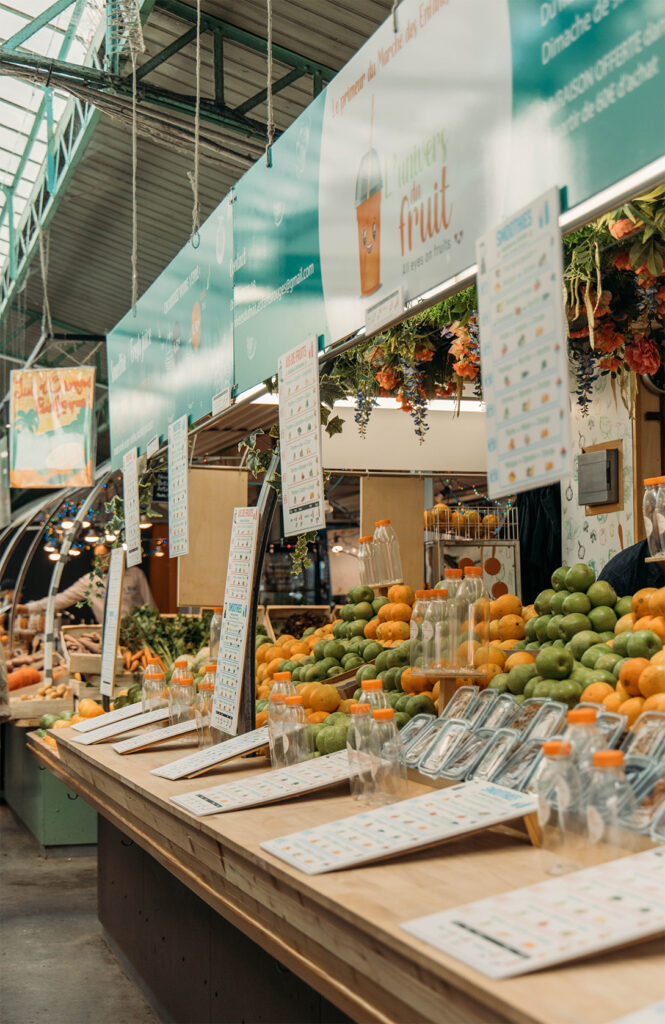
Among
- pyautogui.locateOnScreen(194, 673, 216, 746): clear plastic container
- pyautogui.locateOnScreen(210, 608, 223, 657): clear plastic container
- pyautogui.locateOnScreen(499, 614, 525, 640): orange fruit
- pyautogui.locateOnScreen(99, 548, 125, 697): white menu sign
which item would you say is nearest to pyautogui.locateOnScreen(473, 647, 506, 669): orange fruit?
pyautogui.locateOnScreen(499, 614, 525, 640): orange fruit

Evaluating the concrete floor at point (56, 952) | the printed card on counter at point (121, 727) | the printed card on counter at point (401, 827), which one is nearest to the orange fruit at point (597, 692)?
the printed card on counter at point (401, 827)

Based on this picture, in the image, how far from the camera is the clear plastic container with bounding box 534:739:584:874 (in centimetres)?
155

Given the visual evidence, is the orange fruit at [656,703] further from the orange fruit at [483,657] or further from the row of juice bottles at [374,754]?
the orange fruit at [483,657]

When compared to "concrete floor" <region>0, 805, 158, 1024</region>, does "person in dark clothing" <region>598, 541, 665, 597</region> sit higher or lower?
higher

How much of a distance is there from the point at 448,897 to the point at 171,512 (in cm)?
267

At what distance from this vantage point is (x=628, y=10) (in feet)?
4.80

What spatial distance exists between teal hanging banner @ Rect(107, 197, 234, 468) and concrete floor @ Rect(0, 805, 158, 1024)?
2307mm

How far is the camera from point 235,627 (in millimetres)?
3143

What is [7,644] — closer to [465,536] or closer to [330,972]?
[465,536]

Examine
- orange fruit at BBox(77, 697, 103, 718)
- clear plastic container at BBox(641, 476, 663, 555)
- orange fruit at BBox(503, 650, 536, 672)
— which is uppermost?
clear plastic container at BBox(641, 476, 663, 555)

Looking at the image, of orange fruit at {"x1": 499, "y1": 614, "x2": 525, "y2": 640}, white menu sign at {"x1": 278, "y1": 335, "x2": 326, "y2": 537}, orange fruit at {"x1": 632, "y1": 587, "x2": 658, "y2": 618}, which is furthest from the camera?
orange fruit at {"x1": 499, "y1": 614, "x2": 525, "y2": 640}

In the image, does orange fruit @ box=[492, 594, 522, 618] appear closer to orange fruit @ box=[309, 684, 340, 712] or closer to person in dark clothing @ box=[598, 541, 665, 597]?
orange fruit @ box=[309, 684, 340, 712]

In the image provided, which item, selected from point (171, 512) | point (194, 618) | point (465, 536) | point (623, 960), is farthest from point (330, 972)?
point (465, 536)

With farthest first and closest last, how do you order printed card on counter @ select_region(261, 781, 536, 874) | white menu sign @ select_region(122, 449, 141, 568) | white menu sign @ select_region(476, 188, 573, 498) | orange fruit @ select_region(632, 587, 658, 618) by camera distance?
white menu sign @ select_region(122, 449, 141, 568) → orange fruit @ select_region(632, 587, 658, 618) → printed card on counter @ select_region(261, 781, 536, 874) → white menu sign @ select_region(476, 188, 573, 498)
